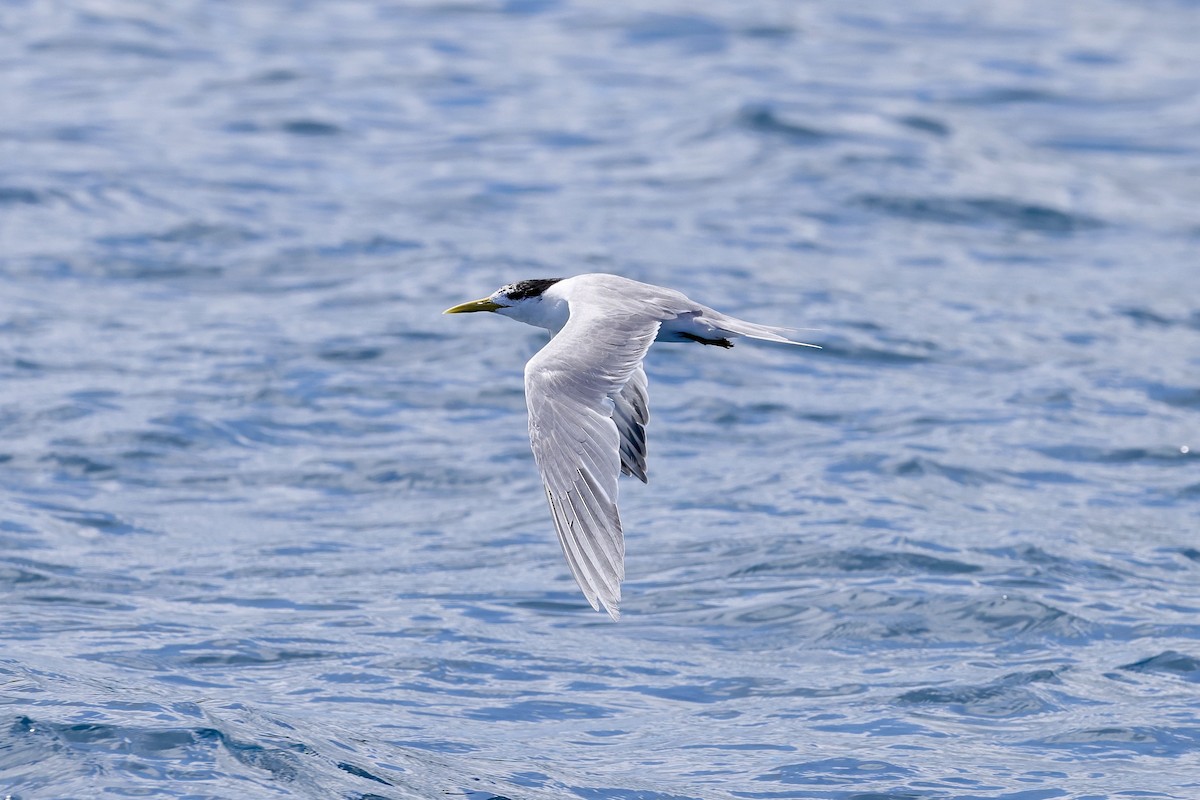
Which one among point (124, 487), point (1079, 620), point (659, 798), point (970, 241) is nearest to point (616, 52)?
point (970, 241)

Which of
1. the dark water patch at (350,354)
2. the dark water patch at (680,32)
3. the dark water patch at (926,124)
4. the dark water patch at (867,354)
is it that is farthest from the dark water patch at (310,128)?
the dark water patch at (867,354)

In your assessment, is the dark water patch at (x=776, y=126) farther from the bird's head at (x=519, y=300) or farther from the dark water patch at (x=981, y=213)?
the bird's head at (x=519, y=300)

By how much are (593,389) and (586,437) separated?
0.31m

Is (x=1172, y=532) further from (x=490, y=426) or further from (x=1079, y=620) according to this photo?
(x=490, y=426)

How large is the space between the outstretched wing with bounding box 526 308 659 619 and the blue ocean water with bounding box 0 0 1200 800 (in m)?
1.49

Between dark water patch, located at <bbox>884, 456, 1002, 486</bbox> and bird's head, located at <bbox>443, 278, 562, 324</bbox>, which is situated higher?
bird's head, located at <bbox>443, 278, 562, 324</bbox>

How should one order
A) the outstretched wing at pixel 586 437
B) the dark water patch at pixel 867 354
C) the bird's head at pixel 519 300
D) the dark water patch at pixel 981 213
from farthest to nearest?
1. the dark water patch at pixel 981 213
2. the dark water patch at pixel 867 354
3. the bird's head at pixel 519 300
4. the outstretched wing at pixel 586 437

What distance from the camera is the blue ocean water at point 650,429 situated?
9062mm

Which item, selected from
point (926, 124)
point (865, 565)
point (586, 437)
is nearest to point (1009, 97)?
point (926, 124)

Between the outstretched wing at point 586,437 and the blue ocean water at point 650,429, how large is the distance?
58.7 inches

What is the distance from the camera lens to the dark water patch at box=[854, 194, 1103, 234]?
18469 mm

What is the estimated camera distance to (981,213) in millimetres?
18734

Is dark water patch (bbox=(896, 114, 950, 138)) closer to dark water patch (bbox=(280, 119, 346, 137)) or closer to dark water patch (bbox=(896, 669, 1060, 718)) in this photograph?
dark water patch (bbox=(280, 119, 346, 137))

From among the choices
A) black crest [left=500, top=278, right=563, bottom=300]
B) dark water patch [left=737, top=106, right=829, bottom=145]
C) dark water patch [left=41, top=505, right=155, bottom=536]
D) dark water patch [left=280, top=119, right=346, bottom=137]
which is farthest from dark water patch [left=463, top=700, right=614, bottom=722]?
dark water patch [left=280, top=119, right=346, bottom=137]
